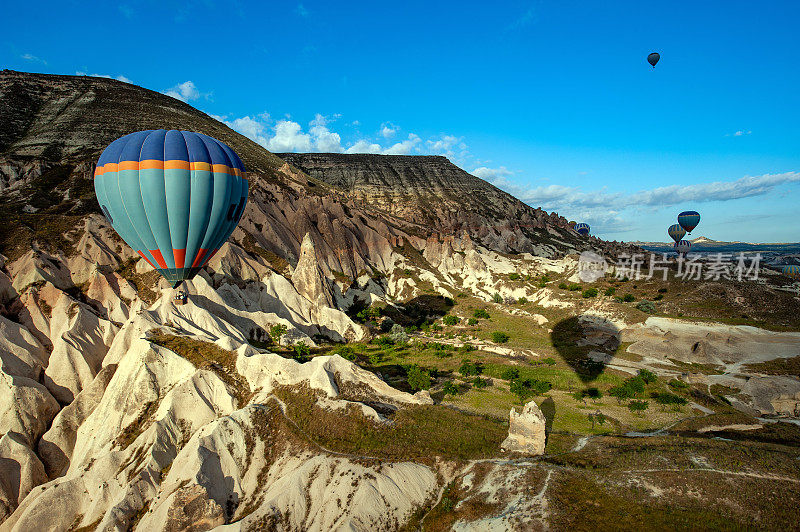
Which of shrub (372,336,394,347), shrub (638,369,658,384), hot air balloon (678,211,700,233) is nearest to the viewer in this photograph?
shrub (638,369,658,384)

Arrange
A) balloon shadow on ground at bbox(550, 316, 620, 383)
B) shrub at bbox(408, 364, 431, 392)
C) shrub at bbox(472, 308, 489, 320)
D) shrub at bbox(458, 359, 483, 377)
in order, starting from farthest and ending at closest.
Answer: shrub at bbox(472, 308, 489, 320), balloon shadow on ground at bbox(550, 316, 620, 383), shrub at bbox(458, 359, 483, 377), shrub at bbox(408, 364, 431, 392)

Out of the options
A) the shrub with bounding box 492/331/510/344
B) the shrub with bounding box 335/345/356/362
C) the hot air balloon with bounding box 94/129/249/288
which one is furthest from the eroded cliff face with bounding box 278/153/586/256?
the hot air balloon with bounding box 94/129/249/288

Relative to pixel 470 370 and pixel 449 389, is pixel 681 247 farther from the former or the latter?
pixel 449 389

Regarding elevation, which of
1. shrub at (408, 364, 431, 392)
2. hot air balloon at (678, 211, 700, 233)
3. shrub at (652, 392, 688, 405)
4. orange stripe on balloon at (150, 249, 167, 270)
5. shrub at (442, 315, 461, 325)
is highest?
hot air balloon at (678, 211, 700, 233)

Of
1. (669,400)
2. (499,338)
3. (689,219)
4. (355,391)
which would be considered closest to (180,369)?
(355,391)

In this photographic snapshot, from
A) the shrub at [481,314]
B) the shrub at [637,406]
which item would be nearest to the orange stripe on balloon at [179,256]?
the shrub at [637,406]
